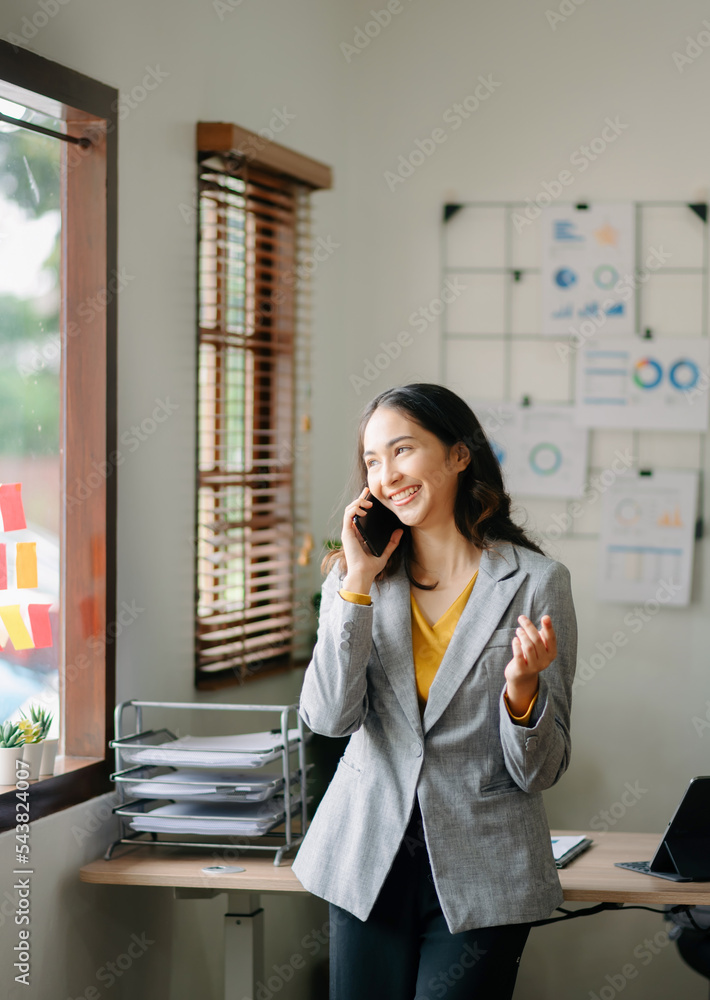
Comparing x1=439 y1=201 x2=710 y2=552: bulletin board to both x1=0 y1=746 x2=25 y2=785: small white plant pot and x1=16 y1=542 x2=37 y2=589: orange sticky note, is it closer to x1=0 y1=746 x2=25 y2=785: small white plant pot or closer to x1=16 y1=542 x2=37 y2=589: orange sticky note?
x1=16 y1=542 x2=37 y2=589: orange sticky note

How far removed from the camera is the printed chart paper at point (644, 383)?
3.08 meters

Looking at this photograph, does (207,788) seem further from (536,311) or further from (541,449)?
(536,311)

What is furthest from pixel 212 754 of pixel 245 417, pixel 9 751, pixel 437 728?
pixel 245 417

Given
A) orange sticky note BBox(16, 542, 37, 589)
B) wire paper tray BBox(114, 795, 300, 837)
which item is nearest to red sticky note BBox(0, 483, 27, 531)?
orange sticky note BBox(16, 542, 37, 589)

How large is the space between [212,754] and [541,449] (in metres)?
1.62

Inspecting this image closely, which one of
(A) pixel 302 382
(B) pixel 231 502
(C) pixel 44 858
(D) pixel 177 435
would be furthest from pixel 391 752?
(A) pixel 302 382

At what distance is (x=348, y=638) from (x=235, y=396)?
136cm

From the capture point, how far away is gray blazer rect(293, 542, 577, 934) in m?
1.43

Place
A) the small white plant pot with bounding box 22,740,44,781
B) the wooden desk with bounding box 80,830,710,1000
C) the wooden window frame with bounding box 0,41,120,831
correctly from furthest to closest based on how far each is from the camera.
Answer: the wooden window frame with bounding box 0,41,120,831 → the small white plant pot with bounding box 22,740,44,781 → the wooden desk with bounding box 80,830,710,1000

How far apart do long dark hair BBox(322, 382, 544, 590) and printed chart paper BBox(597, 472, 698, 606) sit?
1585 mm

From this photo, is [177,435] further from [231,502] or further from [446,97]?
[446,97]

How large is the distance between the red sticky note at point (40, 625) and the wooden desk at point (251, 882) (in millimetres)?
417

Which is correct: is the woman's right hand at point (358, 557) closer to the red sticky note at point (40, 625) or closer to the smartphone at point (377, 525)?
the smartphone at point (377, 525)

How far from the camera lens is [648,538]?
122 inches
